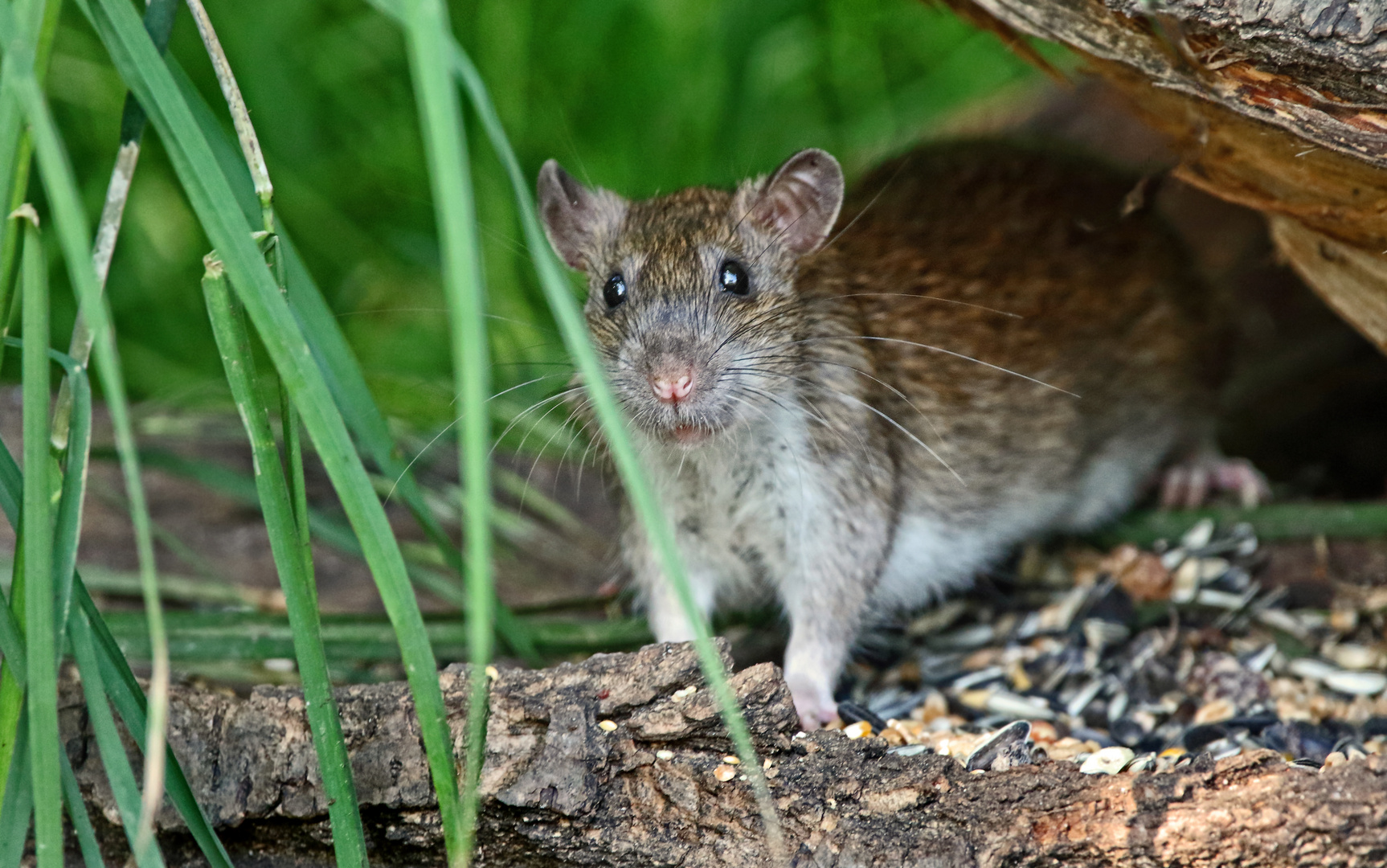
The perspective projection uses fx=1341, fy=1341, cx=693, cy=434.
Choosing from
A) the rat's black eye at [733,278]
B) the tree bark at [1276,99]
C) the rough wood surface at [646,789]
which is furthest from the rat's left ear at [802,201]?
the rough wood surface at [646,789]

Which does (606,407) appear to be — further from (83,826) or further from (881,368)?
(881,368)

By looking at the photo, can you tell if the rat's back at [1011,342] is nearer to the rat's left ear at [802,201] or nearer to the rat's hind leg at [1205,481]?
the rat's hind leg at [1205,481]

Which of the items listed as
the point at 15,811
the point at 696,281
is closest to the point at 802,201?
the point at 696,281

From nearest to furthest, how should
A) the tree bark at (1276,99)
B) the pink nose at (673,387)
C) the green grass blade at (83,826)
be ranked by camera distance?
the green grass blade at (83,826), the tree bark at (1276,99), the pink nose at (673,387)

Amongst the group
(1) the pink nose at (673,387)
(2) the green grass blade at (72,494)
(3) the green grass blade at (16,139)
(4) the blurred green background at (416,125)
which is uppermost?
(4) the blurred green background at (416,125)

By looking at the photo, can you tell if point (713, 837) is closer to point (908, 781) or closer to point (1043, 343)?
point (908, 781)
